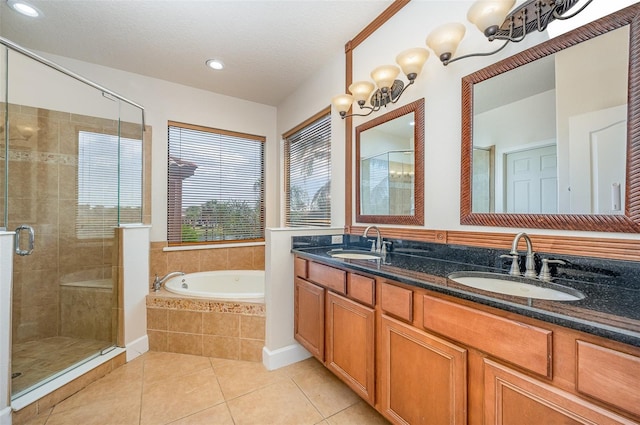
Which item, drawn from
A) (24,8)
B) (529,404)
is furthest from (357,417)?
(24,8)

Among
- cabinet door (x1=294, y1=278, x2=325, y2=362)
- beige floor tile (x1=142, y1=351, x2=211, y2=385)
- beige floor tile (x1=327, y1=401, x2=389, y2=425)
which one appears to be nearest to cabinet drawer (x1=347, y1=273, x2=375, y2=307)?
cabinet door (x1=294, y1=278, x2=325, y2=362)

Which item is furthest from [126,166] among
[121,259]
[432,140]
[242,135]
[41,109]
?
[432,140]

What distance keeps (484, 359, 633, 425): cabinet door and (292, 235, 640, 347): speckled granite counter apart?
205mm

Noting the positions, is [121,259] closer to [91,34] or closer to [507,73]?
[91,34]

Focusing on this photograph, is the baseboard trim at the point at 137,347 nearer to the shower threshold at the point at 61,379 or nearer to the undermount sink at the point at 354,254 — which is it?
the shower threshold at the point at 61,379

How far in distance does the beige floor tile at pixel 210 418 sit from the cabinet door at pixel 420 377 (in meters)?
0.88

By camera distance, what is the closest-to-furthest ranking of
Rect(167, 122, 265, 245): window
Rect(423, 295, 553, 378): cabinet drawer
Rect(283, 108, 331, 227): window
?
Rect(423, 295, 553, 378): cabinet drawer
Rect(283, 108, 331, 227): window
Rect(167, 122, 265, 245): window

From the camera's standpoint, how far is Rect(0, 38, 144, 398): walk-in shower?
1.92m

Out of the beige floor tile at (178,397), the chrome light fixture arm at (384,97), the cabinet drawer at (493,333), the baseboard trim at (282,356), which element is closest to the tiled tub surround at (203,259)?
the beige floor tile at (178,397)

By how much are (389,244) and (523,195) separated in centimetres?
85

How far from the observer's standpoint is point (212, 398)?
1.63 meters

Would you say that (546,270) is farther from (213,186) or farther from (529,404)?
(213,186)

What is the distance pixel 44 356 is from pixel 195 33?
265 cm

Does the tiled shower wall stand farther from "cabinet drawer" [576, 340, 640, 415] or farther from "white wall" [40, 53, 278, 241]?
"cabinet drawer" [576, 340, 640, 415]
